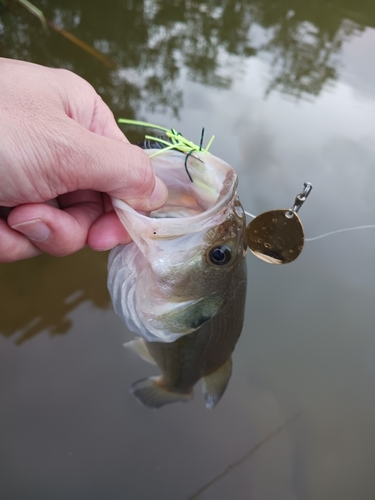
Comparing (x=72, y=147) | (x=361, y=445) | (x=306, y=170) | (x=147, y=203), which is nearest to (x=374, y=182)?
(x=306, y=170)

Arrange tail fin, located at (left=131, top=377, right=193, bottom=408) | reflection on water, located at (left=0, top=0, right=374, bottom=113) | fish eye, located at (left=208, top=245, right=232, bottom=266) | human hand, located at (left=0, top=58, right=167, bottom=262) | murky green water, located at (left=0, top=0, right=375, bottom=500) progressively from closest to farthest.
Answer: human hand, located at (left=0, top=58, right=167, bottom=262), fish eye, located at (left=208, top=245, right=232, bottom=266), tail fin, located at (left=131, top=377, right=193, bottom=408), murky green water, located at (left=0, top=0, right=375, bottom=500), reflection on water, located at (left=0, top=0, right=374, bottom=113)

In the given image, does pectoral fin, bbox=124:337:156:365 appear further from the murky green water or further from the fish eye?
the fish eye

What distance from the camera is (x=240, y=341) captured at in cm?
246

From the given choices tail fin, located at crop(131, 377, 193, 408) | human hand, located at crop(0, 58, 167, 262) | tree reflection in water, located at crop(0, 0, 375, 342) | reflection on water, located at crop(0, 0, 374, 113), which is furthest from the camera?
reflection on water, located at crop(0, 0, 374, 113)

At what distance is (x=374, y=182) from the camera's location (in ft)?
9.96

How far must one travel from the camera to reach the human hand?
88 cm

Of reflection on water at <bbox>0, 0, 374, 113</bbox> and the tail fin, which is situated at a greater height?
reflection on water at <bbox>0, 0, 374, 113</bbox>

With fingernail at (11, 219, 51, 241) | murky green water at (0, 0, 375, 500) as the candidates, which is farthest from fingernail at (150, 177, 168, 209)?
murky green water at (0, 0, 375, 500)

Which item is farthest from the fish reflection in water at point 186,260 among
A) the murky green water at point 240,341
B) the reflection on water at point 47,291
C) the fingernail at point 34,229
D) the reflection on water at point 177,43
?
the reflection on water at point 177,43

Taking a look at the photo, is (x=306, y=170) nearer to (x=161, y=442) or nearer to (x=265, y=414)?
(x=265, y=414)

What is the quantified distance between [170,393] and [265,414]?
753 millimetres

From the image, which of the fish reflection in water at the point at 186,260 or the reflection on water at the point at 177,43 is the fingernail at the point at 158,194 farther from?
the reflection on water at the point at 177,43

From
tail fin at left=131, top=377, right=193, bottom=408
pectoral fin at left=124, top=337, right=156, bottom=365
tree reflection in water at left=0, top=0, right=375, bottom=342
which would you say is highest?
tree reflection in water at left=0, top=0, right=375, bottom=342

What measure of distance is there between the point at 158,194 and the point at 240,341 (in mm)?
1674
